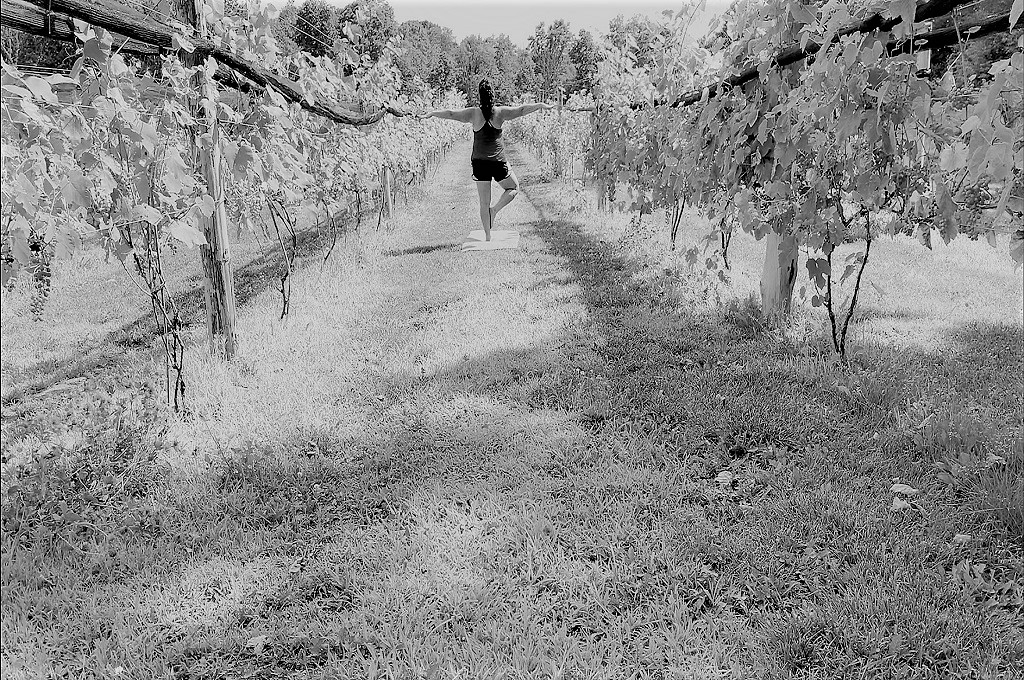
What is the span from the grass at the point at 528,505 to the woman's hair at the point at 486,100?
221 centimetres

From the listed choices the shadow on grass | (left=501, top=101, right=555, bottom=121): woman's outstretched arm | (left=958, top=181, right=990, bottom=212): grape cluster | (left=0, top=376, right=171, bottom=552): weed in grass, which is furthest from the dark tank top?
(left=958, top=181, right=990, bottom=212): grape cluster

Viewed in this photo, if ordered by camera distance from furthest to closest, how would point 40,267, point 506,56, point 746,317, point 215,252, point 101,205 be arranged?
point 506,56
point 746,317
point 215,252
point 101,205
point 40,267

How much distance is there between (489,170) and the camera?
5.50 metres

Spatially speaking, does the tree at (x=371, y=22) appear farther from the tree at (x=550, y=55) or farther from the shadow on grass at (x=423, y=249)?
the tree at (x=550, y=55)

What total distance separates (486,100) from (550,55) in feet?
36.4

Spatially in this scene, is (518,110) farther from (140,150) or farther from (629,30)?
(629,30)

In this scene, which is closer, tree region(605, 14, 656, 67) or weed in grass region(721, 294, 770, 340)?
weed in grass region(721, 294, 770, 340)

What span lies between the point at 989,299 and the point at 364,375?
4.12 meters

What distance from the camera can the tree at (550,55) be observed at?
49.6 ft

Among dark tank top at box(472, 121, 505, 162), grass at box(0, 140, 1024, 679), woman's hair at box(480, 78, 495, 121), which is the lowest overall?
grass at box(0, 140, 1024, 679)

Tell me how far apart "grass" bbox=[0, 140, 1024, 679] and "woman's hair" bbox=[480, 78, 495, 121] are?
7.24 ft

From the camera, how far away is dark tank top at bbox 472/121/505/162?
544cm

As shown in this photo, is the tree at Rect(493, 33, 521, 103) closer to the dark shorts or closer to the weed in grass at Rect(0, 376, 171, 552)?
the dark shorts

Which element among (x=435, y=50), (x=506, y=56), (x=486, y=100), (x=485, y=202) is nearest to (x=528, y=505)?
(x=486, y=100)
